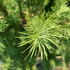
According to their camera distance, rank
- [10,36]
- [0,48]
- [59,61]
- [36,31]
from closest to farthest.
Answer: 1. [36,31]
2. [0,48]
3. [10,36]
4. [59,61]

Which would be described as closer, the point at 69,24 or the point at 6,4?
the point at 6,4

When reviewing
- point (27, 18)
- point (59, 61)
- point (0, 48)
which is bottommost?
point (59, 61)

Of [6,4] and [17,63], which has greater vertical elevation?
[6,4]

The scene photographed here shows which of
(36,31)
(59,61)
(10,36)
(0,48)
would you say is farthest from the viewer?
(59,61)

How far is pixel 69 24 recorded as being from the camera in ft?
3.08

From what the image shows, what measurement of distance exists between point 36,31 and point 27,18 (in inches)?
9.7

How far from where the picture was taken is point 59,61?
111cm

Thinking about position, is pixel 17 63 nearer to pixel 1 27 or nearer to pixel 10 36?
pixel 10 36

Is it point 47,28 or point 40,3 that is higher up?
point 40,3

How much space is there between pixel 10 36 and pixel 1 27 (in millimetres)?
135

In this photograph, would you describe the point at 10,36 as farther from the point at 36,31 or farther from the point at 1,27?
the point at 36,31

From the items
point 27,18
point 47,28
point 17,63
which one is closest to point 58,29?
point 47,28

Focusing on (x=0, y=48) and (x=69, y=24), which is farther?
(x=69, y=24)

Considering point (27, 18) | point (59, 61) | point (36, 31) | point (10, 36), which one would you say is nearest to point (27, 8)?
point (27, 18)
